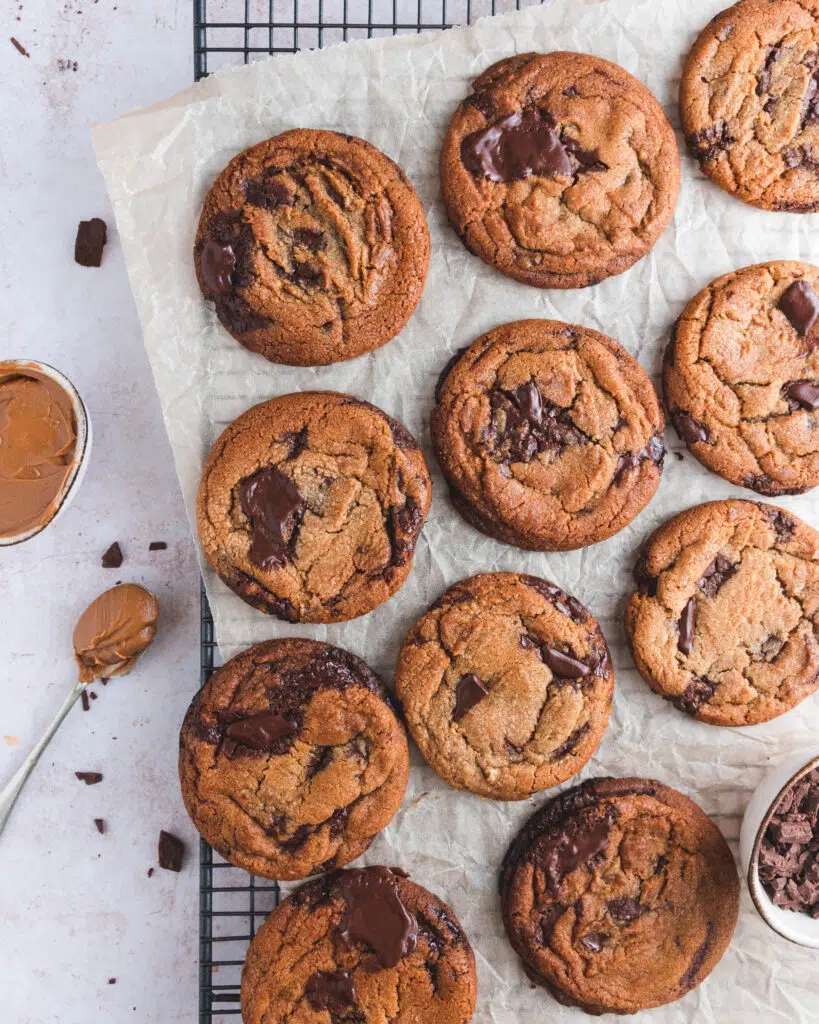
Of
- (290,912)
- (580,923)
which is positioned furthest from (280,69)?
(580,923)

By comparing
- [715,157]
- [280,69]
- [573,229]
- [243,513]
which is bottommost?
[243,513]

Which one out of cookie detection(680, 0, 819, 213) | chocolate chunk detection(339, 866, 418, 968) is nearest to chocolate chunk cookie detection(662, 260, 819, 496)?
cookie detection(680, 0, 819, 213)

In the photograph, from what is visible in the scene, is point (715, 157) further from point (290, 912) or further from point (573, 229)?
point (290, 912)

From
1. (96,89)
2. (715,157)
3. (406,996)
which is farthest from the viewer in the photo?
(96,89)

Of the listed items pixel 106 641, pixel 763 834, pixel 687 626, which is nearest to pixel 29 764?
pixel 106 641

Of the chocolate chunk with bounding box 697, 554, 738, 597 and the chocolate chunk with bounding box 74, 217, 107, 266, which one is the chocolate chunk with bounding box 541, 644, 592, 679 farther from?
the chocolate chunk with bounding box 74, 217, 107, 266

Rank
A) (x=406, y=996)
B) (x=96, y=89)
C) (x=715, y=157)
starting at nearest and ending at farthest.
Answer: (x=406, y=996), (x=715, y=157), (x=96, y=89)

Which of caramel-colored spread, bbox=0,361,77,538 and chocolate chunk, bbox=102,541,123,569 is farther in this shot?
chocolate chunk, bbox=102,541,123,569

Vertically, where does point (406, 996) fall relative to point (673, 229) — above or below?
below
